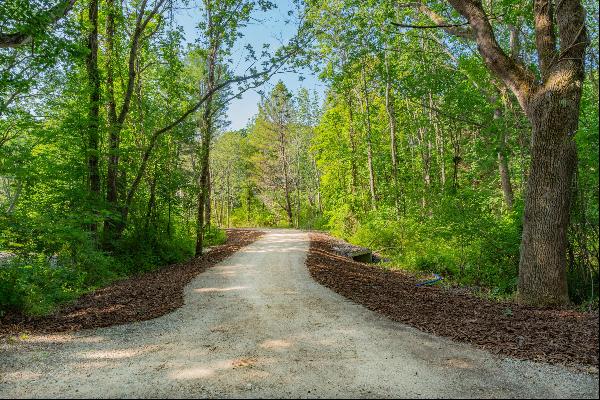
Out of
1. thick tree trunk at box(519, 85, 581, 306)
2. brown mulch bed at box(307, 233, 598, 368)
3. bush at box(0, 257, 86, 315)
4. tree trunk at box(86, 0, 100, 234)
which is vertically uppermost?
tree trunk at box(86, 0, 100, 234)

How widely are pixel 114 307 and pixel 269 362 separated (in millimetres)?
4577

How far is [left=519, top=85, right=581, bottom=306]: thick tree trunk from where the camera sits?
6.81m

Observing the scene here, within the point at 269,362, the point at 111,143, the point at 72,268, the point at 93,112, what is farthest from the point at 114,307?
the point at 93,112

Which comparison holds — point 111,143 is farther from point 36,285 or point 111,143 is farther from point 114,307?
point 114,307

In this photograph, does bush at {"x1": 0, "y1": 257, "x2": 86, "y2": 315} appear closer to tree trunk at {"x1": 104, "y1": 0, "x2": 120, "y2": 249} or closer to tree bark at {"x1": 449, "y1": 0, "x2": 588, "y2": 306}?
tree trunk at {"x1": 104, "y1": 0, "x2": 120, "y2": 249}

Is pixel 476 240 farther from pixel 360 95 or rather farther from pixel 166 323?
pixel 360 95

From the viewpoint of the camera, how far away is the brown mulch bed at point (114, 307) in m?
6.48

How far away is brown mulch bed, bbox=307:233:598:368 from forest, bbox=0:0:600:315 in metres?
0.92

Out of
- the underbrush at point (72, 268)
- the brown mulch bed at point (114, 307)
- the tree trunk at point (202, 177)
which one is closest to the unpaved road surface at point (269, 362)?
the brown mulch bed at point (114, 307)

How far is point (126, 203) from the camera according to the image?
13836 mm

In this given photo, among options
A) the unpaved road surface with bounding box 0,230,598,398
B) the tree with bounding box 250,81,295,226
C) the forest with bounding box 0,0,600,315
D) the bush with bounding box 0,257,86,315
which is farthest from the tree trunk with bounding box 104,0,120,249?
the tree with bounding box 250,81,295,226

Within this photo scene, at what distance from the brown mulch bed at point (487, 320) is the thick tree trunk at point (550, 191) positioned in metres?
0.61

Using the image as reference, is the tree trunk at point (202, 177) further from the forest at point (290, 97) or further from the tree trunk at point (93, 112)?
the tree trunk at point (93, 112)

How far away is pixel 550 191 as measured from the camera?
272 inches
